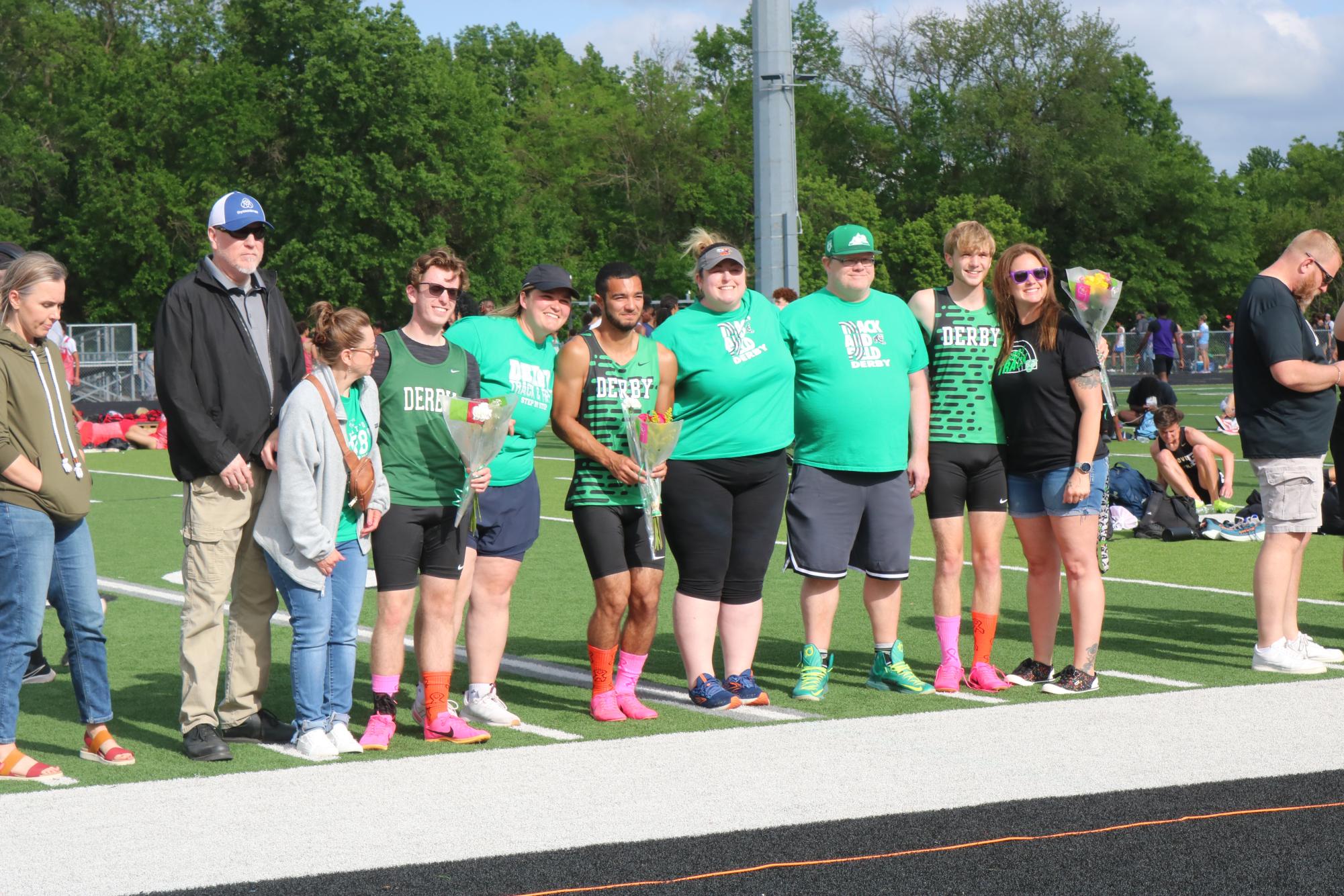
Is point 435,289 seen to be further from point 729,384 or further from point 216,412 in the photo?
point 729,384

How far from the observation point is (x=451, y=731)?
254 inches

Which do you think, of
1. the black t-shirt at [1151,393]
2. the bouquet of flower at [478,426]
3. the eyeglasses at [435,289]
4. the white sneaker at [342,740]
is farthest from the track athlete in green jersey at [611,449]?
the black t-shirt at [1151,393]

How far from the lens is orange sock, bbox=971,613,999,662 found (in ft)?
24.1

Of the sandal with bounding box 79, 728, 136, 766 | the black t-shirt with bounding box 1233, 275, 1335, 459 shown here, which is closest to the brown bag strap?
the sandal with bounding box 79, 728, 136, 766

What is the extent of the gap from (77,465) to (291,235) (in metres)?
53.7

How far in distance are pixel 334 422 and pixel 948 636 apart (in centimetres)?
Answer: 300

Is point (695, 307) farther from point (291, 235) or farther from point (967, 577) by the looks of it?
point (291, 235)

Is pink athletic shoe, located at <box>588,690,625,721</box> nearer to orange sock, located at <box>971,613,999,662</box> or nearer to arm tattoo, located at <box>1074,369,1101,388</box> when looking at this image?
orange sock, located at <box>971,613,999,662</box>

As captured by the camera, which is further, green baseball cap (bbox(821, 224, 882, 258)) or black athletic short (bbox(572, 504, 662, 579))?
green baseball cap (bbox(821, 224, 882, 258))

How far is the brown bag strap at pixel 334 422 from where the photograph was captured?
6.06 metres

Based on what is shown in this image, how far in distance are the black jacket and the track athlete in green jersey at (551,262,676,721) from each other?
1265 millimetres

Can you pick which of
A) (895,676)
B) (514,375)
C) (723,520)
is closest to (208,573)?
(514,375)

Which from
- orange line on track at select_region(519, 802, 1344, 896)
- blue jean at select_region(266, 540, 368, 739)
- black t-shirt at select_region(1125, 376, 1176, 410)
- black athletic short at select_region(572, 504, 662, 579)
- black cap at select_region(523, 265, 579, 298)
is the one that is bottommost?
Answer: orange line on track at select_region(519, 802, 1344, 896)

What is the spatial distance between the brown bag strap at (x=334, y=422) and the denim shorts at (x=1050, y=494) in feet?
9.84
